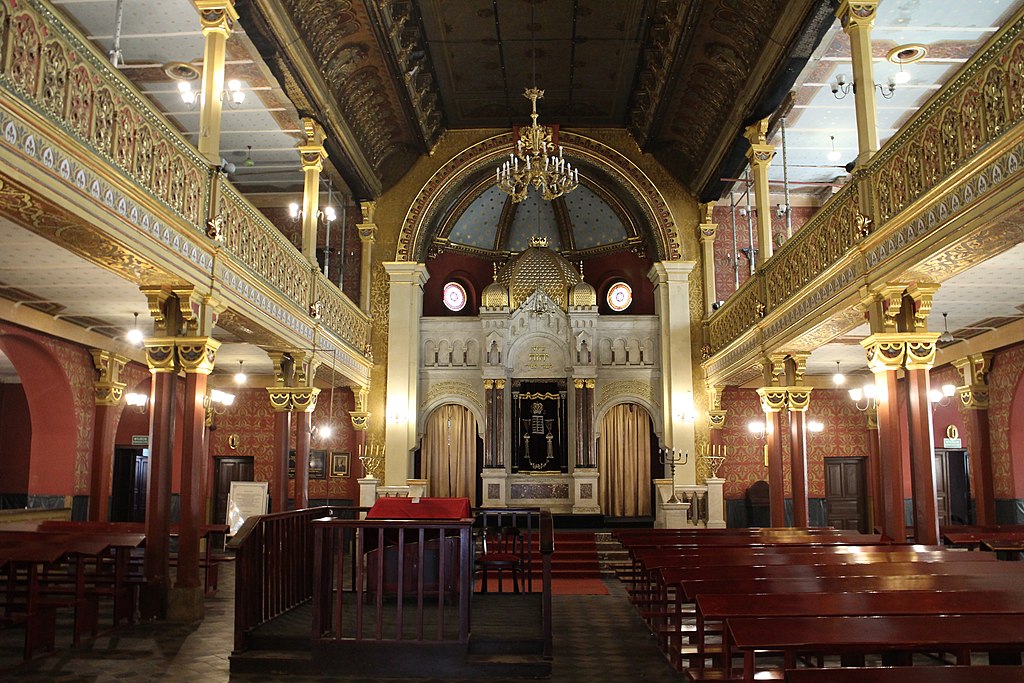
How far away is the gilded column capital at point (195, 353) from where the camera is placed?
9828 millimetres

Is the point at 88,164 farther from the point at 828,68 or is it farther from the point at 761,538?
the point at 828,68

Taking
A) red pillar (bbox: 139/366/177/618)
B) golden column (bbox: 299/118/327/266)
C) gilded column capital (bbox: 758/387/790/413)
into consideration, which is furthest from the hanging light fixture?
red pillar (bbox: 139/366/177/618)

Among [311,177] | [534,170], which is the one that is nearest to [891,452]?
[534,170]

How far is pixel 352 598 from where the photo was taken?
9.09 metres

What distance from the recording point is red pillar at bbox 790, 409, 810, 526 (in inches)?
568

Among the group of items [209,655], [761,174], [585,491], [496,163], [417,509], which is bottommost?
[209,655]

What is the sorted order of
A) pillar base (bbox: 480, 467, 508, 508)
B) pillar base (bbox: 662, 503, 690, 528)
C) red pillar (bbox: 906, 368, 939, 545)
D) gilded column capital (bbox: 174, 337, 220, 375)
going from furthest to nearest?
pillar base (bbox: 480, 467, 508, 508) → pillar base (bbox: 662, 503, 690, 528) → gilded column capital (bbox: 174, 337, 220, 375) → red pillar (bbox: 906, 368, 939, 545)

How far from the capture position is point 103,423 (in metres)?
15.6

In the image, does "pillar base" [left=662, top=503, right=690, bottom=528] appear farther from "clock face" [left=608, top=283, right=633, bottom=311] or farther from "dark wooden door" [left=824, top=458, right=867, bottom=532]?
"clock face" [left=608, top=283, right=633, bottom=311]

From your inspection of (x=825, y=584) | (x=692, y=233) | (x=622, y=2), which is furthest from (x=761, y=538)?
(x=692, y=233)

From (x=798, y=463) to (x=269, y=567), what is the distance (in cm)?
1019

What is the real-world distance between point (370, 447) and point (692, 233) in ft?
30.1

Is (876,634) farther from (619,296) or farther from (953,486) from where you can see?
(619,296)

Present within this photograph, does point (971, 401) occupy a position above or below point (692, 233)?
below
